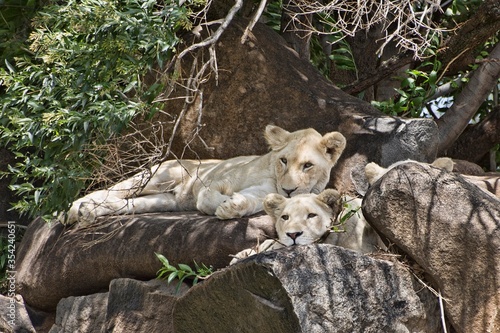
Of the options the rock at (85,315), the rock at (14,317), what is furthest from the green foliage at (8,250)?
the rock at (85,315)

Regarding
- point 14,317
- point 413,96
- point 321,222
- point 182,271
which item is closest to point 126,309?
point 182,271

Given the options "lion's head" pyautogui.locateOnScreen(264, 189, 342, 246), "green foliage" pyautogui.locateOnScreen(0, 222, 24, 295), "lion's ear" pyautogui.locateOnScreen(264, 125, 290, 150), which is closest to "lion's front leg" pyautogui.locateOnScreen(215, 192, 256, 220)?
"lion's head" pyautogui.locateOnScreen(264, 189, 342, 246)

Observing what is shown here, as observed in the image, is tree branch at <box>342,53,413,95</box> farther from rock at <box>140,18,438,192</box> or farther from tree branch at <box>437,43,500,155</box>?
rock at <box>140,18,438,192</box>

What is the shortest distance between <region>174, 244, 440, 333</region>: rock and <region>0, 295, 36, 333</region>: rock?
223cm

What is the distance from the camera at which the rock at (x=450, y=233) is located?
5781 mm

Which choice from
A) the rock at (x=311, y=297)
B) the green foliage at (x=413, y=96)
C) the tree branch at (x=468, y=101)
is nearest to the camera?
the rock at (x=311, y=297)

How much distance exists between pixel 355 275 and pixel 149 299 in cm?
179

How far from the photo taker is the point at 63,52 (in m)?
6.95

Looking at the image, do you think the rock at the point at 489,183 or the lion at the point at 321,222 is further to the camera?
the rock at the point at 489,183

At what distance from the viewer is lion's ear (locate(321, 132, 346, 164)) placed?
7.23 meters

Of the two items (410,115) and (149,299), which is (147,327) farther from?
(410,115)

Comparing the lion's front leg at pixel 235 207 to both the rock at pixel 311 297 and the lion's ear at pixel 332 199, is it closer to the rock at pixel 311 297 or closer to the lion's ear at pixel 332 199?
the lion's ear at pixel 332 199

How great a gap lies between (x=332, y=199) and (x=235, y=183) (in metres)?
1.30

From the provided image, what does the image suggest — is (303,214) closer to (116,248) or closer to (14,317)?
(116,248)
